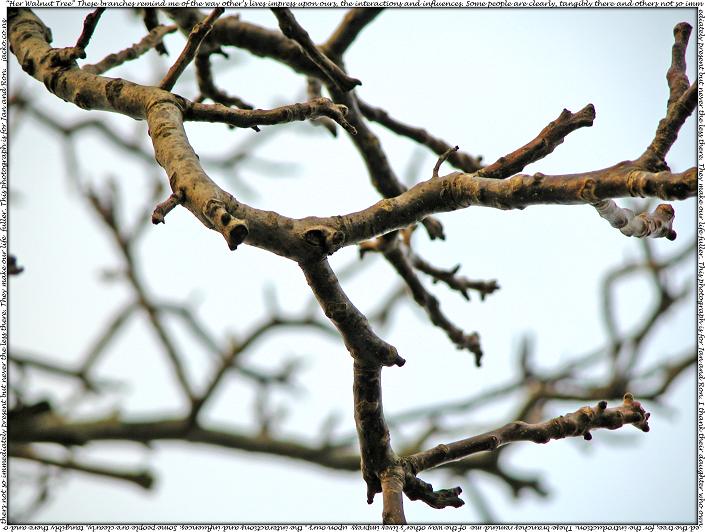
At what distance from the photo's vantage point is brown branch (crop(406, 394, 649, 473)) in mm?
2178

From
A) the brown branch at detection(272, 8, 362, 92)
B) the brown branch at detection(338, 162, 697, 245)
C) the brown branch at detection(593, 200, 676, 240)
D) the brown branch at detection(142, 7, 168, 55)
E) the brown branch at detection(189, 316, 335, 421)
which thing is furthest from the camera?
the brown branch at detection(189, 316, 335, 421)

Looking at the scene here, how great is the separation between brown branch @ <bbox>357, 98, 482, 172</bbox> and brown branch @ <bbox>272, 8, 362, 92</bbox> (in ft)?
3.88

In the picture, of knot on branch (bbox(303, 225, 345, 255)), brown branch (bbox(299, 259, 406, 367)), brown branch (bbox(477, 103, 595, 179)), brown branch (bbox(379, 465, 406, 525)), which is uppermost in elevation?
brown branch (bbox(477, 103, 595, 179))

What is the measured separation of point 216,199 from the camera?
5.86ft

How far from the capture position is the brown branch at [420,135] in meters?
3.76

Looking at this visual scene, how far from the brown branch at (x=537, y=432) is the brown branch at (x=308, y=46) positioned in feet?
4.23

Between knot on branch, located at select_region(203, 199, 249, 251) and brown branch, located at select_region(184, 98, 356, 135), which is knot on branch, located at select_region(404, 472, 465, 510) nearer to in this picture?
knot on branch, located at select_region(203, 199, 249, 251)

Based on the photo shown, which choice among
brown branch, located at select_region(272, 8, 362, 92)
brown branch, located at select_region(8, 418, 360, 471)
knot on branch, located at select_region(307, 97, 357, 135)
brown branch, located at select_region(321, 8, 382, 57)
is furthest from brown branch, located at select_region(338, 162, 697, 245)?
brown branch, located at select_region(8, 418, 360, 471)

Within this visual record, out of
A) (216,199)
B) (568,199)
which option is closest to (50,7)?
(216,199)

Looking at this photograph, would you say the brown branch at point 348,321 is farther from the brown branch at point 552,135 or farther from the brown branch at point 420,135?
the brown branch at point 420,135

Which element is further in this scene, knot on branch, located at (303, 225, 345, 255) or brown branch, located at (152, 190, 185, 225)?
knot on branch, located at (303, 225, 345, 255)

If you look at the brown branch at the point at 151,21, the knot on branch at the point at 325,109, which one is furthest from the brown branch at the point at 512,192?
the brown branch at the point at 151,21

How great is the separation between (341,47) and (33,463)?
335cm

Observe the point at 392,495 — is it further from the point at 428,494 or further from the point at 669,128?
the point at 669,128
